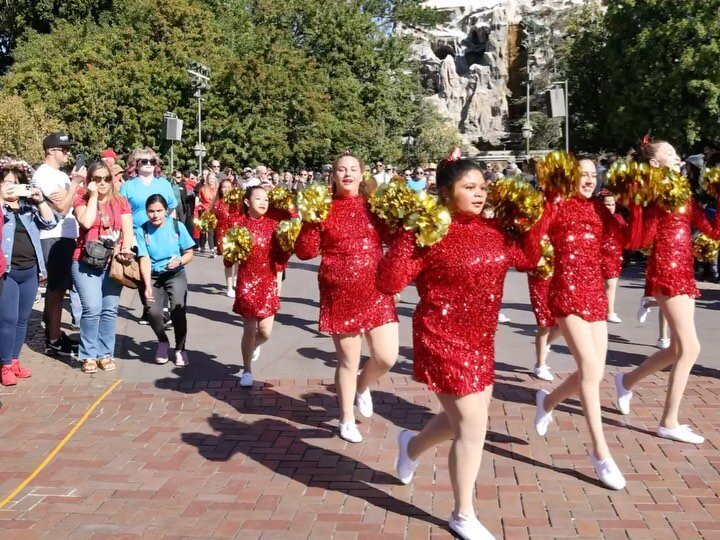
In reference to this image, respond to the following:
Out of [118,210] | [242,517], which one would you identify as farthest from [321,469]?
[118,210]

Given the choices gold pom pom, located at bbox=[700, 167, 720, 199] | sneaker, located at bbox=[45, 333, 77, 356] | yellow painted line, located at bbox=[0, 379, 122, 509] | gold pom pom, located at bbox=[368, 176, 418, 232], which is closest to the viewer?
gold pom pom, located at bbox=[368, 176, 418, 232]

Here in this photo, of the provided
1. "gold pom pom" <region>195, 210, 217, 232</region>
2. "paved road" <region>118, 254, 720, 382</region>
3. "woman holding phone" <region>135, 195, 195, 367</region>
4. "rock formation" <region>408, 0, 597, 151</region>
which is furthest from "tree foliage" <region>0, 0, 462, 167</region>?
"woman holding phone" <region>135, 195, 195, 367</region>

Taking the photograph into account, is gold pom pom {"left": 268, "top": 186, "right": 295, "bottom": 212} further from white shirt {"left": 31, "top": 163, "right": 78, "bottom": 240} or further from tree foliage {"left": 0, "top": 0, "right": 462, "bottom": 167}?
tree foliage {"left": 0, "top": 0, "right": 462, "bottom": 167}

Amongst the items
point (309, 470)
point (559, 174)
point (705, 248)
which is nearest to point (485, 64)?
point (705, 248)

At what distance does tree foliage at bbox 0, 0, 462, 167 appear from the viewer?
32356 mm

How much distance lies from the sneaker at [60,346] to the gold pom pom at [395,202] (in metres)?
4.97

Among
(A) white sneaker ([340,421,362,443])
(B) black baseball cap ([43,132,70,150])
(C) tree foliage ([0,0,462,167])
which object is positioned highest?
(C) tree foliage ([0,0,462,167])

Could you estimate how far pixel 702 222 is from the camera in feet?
17.6

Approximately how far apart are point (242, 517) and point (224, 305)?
286 inches

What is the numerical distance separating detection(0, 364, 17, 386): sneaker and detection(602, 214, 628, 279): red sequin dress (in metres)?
5.02

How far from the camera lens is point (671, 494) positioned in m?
4.37

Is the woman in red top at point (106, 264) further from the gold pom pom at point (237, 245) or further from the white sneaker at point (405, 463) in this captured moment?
the white sneaker at point (405, 463)

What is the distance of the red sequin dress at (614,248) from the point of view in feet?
16.2

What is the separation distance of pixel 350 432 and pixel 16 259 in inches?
140
